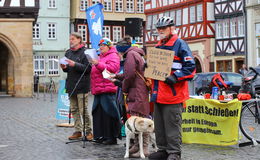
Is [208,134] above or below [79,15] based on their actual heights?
below

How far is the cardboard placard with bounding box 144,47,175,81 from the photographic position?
24.7 ft

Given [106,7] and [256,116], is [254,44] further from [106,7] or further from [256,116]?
[256,116]

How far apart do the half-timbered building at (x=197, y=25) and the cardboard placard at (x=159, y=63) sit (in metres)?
34.0

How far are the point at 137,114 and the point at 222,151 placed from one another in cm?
159

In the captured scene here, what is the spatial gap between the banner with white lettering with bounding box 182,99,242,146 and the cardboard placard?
198cm

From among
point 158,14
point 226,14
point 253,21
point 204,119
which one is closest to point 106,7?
point 158,14

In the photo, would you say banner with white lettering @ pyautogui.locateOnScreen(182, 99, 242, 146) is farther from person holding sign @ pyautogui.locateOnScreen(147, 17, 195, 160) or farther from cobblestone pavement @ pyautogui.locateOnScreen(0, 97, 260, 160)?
person holding sign @ pyautogui.locateOnScreen(147, 17, 195, 160)

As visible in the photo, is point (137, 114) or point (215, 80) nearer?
point (137, 114)

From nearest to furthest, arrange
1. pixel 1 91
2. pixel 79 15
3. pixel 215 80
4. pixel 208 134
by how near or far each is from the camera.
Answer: pixel 208 134 < pixel 215 80 < pixel 1 91 < pixel 79 15

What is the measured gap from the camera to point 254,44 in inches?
1521

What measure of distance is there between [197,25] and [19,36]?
692 inches

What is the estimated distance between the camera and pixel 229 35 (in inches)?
1652

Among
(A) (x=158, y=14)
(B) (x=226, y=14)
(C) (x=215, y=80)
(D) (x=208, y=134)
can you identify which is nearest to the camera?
(D) (x=208, y=134)

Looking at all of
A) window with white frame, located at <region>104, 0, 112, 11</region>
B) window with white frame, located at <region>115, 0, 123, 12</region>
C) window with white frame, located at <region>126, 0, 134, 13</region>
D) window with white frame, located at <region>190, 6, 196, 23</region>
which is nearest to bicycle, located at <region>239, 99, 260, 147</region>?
window with white frame, located at <region>190, 6, 196, 23</region>
